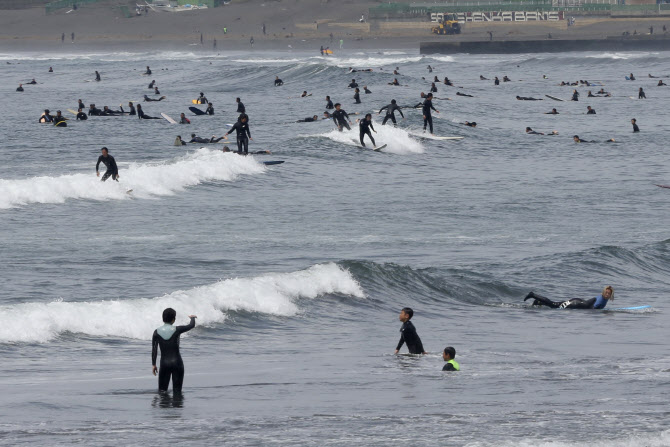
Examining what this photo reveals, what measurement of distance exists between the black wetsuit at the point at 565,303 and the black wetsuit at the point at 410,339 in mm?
5227

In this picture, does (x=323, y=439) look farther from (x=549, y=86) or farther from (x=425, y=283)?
(x=549, y=86)

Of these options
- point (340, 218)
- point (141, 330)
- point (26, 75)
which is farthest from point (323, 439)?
point (26, 75)

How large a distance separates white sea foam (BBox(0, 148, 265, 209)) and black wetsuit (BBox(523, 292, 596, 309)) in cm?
1651

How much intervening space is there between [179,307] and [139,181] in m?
17.3

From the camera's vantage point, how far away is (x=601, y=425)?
→ 39.0ft

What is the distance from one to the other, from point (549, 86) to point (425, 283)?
6530 cm

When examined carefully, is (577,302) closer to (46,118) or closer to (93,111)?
(46,118)

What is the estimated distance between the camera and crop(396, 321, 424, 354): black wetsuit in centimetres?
1603

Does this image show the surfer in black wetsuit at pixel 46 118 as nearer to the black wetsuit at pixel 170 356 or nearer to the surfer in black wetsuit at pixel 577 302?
the surfer in black wetsuit at pixel 577 302

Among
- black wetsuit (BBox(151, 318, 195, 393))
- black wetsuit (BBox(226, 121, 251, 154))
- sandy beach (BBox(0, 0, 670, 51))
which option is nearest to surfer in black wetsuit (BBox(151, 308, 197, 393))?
black wetsuit (BBox(151, 318, 195, 393))

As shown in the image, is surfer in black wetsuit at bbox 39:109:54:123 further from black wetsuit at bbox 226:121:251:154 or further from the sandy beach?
the sandy beach

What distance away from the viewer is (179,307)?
1856 cm

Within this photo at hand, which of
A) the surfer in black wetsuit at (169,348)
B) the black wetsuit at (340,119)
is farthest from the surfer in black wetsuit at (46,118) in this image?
the surfer in black wetsuit at (169,348)

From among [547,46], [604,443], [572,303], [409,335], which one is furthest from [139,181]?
[547,46]
